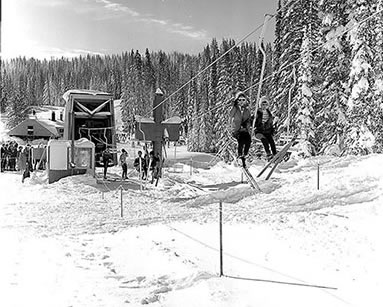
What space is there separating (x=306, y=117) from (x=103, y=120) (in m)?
15.3

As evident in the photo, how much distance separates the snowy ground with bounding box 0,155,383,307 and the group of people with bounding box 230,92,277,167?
1673 millimetres

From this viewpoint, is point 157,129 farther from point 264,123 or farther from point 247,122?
point 264,123

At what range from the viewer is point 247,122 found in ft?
31.7

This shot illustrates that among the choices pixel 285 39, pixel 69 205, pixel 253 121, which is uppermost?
pixel 285 39

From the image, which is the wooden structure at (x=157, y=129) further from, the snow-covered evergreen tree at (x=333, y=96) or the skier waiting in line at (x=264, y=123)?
the skier waiting in line at (x=264, y=123)

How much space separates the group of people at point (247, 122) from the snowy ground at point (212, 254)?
1.67 m

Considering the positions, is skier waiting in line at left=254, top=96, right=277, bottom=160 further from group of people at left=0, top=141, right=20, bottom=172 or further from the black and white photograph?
group of people at left=0, top=141, right=20, bottom=172

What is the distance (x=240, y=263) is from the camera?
6355 millimetres

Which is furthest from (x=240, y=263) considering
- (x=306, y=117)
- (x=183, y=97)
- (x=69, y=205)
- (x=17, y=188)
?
(x=183, y=97)

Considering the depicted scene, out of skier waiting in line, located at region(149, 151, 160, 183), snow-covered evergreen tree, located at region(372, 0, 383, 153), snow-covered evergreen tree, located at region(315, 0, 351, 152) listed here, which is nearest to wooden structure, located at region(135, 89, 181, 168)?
skier waiting in line, located at region(149, 151, 160, 183)

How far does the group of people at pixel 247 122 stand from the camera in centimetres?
923

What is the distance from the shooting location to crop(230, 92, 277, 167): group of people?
923 cm

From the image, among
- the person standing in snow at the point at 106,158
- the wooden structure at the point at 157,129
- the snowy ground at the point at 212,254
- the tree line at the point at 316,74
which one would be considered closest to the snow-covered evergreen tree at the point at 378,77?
the tree line at the point at 316,74

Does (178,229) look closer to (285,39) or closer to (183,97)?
(285,39)
